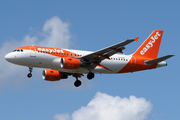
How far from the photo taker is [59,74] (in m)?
47.5

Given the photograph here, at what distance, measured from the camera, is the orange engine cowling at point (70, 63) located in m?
41.2

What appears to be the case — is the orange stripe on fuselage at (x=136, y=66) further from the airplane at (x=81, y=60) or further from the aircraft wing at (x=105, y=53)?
the aircraft wing at (x=105, y=53)

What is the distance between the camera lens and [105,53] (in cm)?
4281

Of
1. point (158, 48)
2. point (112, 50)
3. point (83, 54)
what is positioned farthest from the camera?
point (158, 48)

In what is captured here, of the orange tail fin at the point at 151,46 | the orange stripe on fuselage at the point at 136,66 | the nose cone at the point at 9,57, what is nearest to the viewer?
the nose cone at the point at 9,57

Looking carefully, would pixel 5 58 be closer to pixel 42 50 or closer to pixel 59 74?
pixel 42 50

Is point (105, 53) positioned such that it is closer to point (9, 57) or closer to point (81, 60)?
point (81, 60)

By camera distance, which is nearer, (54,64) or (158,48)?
(54,64)

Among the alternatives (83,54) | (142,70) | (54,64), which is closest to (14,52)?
(54,64)

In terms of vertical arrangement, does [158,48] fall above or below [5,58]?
above

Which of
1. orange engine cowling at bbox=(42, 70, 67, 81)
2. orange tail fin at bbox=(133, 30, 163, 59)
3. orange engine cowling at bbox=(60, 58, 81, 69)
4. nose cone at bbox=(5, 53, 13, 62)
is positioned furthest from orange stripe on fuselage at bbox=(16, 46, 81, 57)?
orange tail fin at bbox=(133, 30, 163, 59)

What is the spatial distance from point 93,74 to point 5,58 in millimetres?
11879

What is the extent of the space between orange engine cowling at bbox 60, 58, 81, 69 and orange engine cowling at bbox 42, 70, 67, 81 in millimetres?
6058

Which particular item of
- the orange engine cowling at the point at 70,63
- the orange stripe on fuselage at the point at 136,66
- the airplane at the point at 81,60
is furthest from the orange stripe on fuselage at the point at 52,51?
the orange stripe on fuselage at the point at 136,66
